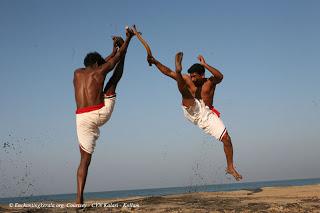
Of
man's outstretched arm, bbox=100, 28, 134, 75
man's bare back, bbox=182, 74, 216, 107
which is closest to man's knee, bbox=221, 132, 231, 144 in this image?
man's bare back, bbox=182, 74, 216, 107

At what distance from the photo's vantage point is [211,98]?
8805mm

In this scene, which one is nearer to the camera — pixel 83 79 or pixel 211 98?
pixel 83 79

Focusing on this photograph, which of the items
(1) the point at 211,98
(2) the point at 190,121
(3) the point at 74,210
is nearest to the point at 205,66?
(1) the point at 211,98

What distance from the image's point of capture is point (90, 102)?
279 inches

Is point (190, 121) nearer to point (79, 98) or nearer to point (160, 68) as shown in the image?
point (160, 68)

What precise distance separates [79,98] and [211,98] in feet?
10.5

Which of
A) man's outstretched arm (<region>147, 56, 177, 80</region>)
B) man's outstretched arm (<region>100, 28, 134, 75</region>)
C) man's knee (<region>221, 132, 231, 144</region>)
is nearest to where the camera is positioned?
man's outstretched arm (<region>100, 28, 134, 75</region>)

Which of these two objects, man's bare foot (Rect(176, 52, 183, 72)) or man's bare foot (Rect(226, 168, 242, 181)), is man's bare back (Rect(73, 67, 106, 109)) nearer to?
man's bare foot (Rect(176, 52, 183, 72))

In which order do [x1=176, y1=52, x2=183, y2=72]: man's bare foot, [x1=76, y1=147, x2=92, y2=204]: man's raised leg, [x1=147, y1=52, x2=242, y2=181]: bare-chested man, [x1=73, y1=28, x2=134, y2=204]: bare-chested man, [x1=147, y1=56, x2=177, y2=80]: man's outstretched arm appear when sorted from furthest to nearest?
[x1=147, y1=52, x2=242, y2=181]: bare-chested man
[x1=147, y1=56, x2=177, y2=80]: man's outstretched arm
[x1=176, y1=52, x2=183, y2=72]: man's bare foot
[x1=73, y1=28, x2=134, y2=204]: bare-chested man
[x1=76, y1=147, x2=92, y2=204]: man's raised leg

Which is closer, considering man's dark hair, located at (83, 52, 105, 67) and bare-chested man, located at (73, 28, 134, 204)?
bare-chested man, located at (73, 28, 134, 204)

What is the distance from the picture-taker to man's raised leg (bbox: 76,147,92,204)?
6.78 m

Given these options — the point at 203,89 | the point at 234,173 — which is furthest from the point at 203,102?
the point at 234,173

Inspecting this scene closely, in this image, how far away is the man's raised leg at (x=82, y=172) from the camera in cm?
678

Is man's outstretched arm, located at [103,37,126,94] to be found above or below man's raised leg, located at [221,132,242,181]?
above
